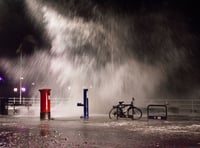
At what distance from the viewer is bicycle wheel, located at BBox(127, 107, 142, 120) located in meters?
21.5

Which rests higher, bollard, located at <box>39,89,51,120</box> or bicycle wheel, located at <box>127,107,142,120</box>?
bollard, located at <box>39,89,51,120</box>

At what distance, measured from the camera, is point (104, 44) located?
36.2 metres

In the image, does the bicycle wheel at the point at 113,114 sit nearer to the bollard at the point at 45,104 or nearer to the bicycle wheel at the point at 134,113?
the bicycle wheel at the point at 134,113

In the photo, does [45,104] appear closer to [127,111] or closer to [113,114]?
[113,114]

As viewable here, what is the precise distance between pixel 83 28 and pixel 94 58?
10.9ft

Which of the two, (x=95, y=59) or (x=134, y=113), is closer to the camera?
(x=134, y=113)

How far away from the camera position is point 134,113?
22.1m

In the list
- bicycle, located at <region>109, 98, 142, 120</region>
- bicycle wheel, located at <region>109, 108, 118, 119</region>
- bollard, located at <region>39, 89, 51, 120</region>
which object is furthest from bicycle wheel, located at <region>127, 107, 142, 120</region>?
bollard, located at <region>39, 89, 51, 120</region>

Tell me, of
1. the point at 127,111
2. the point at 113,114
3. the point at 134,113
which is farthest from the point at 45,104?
the point at 134,113

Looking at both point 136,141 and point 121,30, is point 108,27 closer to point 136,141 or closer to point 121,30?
point 121,30

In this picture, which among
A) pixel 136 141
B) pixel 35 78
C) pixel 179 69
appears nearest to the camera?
pixel 136 141

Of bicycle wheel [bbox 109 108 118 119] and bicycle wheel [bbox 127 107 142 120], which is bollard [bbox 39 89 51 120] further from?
bicycle wheel [bbox 127 107 142 120]

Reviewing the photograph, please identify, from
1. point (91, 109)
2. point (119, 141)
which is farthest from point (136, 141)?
point (91, 109)

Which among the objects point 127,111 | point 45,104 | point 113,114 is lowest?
point 113,114
